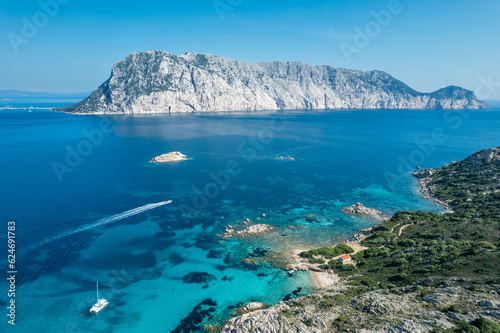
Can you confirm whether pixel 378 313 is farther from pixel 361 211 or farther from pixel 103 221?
pixel 103 221

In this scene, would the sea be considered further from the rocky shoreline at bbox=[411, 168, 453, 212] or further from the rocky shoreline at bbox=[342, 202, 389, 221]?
the rocky shoreline at bbox=[342, 202, 389, 221]

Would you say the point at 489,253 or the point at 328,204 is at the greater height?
the point at 489,253

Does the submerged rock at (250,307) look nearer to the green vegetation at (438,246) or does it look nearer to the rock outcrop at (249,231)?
the green vegetation at (438,246)

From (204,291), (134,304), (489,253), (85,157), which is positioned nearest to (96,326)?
(134,304)

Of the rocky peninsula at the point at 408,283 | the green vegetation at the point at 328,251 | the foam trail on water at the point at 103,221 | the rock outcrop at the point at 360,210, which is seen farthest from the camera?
the rock outcrop at the point at 360,210

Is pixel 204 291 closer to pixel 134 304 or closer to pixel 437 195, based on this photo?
pixel 134 304

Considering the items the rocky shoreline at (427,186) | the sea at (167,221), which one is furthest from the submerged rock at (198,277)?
the rocky shoreline at (427,186)

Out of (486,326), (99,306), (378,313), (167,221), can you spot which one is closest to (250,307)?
(378,313)
